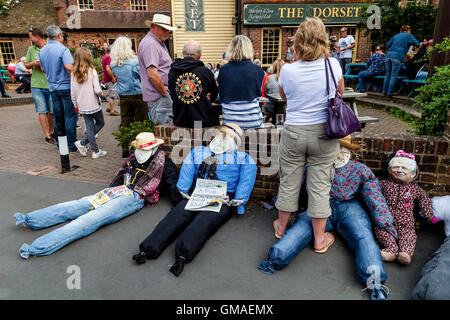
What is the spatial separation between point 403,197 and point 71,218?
3.50 metres

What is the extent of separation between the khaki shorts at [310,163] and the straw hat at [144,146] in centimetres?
171

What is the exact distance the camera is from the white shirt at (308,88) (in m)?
2.71

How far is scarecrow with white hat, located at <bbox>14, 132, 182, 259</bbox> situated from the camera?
3131 mm

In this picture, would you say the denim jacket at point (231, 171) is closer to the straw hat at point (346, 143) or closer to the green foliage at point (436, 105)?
the straw hat at point (346, 143)

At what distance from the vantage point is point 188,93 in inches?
161

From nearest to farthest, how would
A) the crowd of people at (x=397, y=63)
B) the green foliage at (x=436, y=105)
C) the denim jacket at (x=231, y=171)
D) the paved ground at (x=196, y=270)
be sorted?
the paved ground at (x=196, y=270)
the denim jacket at (x=231, y=171)
the green foliage at (x=436, y=105)
the crowd of people at (x=397, y=63)

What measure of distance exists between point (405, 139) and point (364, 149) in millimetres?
417

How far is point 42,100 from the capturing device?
257 inches

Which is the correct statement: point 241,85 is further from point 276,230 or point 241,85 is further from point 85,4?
point 85,4

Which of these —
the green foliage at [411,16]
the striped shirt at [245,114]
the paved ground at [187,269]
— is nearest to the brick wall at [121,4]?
the green foliage at [411,16]

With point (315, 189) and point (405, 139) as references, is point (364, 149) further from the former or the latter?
point (315, 189)

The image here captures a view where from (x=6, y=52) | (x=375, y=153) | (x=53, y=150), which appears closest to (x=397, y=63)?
(x=375, y=153)

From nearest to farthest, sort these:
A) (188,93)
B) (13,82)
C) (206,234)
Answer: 1. (206,234)
2. (188,93)
3. (13,82)
